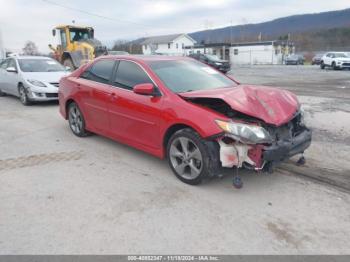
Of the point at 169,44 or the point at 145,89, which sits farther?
the point at 169,44

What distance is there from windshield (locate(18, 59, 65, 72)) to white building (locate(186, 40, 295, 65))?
4830 cm

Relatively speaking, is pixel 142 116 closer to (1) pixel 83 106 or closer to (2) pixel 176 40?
(1) pixel 83 106

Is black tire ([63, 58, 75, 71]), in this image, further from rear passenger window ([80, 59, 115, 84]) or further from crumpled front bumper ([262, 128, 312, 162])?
crumpled front bumper ([262, 128, 312, 162])

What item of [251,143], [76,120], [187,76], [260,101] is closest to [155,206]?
[251,143]

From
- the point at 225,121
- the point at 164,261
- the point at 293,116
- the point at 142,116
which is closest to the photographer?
the point at 164,261

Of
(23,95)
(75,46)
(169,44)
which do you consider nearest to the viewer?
(23,95)

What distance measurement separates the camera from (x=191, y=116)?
13.1ft

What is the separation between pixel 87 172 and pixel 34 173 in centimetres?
75

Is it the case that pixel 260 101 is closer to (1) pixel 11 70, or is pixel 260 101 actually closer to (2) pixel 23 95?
(2) pixel 23 95

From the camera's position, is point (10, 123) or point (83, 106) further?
point (10, 123)

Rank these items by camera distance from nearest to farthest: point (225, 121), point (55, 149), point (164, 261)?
point (164, 261)
point (225, 121)
point (55, 149)

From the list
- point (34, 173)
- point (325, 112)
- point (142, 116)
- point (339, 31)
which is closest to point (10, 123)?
point (34, 173)

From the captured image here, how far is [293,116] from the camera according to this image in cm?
421

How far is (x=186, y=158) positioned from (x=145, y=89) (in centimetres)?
107
